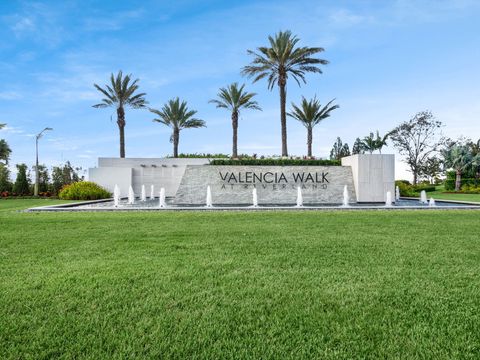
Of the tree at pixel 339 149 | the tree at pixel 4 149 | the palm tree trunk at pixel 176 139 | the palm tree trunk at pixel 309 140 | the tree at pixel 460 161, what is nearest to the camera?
the palm tree trunk at pixel 309 140

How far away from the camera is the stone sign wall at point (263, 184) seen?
18547 mm

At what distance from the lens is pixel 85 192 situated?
78.5ft

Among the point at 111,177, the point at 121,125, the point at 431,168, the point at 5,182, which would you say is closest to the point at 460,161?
the point at 431,168

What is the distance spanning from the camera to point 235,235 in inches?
297

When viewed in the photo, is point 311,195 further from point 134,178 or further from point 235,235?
point 134,178

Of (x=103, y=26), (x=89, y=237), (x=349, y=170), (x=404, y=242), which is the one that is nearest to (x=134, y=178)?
(x=103, y=26)

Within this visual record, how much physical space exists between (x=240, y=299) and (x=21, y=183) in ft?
116

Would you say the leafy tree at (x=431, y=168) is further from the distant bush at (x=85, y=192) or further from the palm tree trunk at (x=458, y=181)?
the distant bush at (x=85, y=192)

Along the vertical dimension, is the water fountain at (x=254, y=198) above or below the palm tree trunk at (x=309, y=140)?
below

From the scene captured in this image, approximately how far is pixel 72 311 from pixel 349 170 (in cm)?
1801

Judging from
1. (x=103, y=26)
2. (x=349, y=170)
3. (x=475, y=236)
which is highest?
(x=103, y=26)

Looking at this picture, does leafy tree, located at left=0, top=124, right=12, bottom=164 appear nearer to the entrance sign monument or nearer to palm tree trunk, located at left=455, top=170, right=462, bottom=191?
the entrance sign monument

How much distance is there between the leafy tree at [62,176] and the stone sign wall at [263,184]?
70.6 feet

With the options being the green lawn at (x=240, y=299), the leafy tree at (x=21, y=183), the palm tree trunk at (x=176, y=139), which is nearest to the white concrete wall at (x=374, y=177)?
the green lawn at (x=240, y=299)
